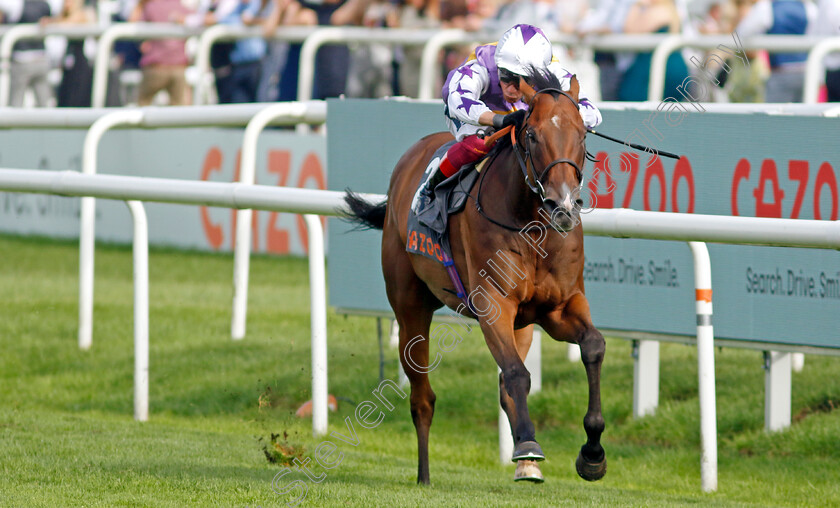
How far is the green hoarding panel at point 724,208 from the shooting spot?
6.25 meters

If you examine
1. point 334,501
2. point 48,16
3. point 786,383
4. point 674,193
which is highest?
point 48,16

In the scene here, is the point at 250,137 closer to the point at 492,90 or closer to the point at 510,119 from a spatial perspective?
the point at 492,90

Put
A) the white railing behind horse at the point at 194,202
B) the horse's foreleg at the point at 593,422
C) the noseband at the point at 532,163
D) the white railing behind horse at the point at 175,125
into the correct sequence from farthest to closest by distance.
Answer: the white railing behind horse at the point at 175,125, the white railing behind horse at the point at 194,202, the horse's foreleg at the point at 593,422, the noseband at the point at 532,163

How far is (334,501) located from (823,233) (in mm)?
2086

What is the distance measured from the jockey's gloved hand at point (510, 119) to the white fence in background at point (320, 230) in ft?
2.73

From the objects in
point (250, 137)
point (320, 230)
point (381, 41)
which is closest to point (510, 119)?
point (320, 230)

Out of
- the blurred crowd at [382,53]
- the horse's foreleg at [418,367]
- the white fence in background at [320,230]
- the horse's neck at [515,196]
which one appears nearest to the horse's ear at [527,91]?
the horse's neck at [515,196]

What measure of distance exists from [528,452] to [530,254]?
0.78 meters

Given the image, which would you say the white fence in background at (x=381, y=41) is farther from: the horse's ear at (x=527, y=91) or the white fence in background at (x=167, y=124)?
the horse's ear at (x=527, y=91)

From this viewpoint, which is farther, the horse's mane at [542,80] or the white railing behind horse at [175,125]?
the white railing behind horse at [175,125]

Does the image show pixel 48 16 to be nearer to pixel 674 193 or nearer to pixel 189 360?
pixel 189 360

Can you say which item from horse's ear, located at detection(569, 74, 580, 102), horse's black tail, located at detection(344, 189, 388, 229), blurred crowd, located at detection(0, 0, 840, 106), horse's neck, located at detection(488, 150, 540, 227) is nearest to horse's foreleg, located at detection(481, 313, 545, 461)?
horse's neck, located at detection(488, 150, 540, 227)

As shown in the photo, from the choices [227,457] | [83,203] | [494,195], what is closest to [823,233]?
[494,195]

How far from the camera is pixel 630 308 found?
22.9 ft
